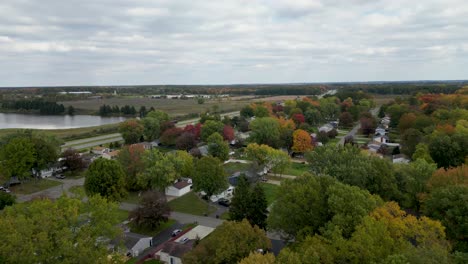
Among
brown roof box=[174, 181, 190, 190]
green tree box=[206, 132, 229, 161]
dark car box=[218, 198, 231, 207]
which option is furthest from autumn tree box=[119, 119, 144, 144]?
dark car box=[218, 198, 231, 207]

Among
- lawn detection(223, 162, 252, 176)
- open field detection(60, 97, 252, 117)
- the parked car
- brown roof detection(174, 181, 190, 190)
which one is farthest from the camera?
open field detection(60, 97, 252, 117)

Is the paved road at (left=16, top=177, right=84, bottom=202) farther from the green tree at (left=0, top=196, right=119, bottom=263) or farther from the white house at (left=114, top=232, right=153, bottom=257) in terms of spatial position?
the green tree at (left=0, top=196, right=119, bottom=263)

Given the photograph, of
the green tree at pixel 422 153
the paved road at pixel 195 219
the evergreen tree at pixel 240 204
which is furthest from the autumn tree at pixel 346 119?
the evergreen tree at pixel 240 204

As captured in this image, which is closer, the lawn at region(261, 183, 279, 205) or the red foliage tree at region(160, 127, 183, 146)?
the lawn at region(261, 183, 279, 205)

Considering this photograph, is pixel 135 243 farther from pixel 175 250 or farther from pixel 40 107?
pixel 40 107

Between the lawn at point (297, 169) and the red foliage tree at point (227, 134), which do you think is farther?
the red foliage tree at point (227, 134)

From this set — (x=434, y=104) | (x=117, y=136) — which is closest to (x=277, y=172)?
(x=117, y=136)

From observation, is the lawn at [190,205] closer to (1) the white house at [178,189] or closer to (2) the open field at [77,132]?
(1) the white house at [178,189]
